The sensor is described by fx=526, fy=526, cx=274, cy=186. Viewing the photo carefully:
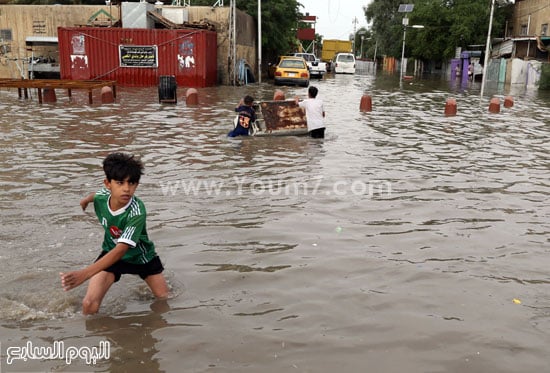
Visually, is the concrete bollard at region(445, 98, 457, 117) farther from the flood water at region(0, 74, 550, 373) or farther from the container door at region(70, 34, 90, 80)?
the container door at region(70, 34, 90, 80)

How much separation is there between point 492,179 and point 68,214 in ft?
21.0

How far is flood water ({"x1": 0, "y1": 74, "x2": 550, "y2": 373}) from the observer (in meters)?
3.54

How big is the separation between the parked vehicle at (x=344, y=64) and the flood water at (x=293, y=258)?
3614cm

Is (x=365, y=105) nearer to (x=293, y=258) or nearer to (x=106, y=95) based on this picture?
(x=106, y=95)

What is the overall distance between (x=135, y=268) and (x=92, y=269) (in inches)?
21.4

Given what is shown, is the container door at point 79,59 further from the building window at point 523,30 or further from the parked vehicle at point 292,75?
the building window at point 523,30

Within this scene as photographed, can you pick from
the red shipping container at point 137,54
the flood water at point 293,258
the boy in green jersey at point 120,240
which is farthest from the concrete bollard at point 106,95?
the boy in green jersey at point 120,240

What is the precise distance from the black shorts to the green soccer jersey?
1.3 inches

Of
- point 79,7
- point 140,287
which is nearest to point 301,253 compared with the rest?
point 140,287

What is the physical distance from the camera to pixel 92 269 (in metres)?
3.54

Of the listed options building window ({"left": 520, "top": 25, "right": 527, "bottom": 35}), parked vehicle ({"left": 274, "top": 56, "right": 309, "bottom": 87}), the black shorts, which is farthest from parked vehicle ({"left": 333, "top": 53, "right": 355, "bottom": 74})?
the black shorts

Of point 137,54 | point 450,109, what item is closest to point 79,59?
point 137,54

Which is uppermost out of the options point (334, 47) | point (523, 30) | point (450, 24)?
point (450, 24)

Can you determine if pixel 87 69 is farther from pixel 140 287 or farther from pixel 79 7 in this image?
pixel 140 287
